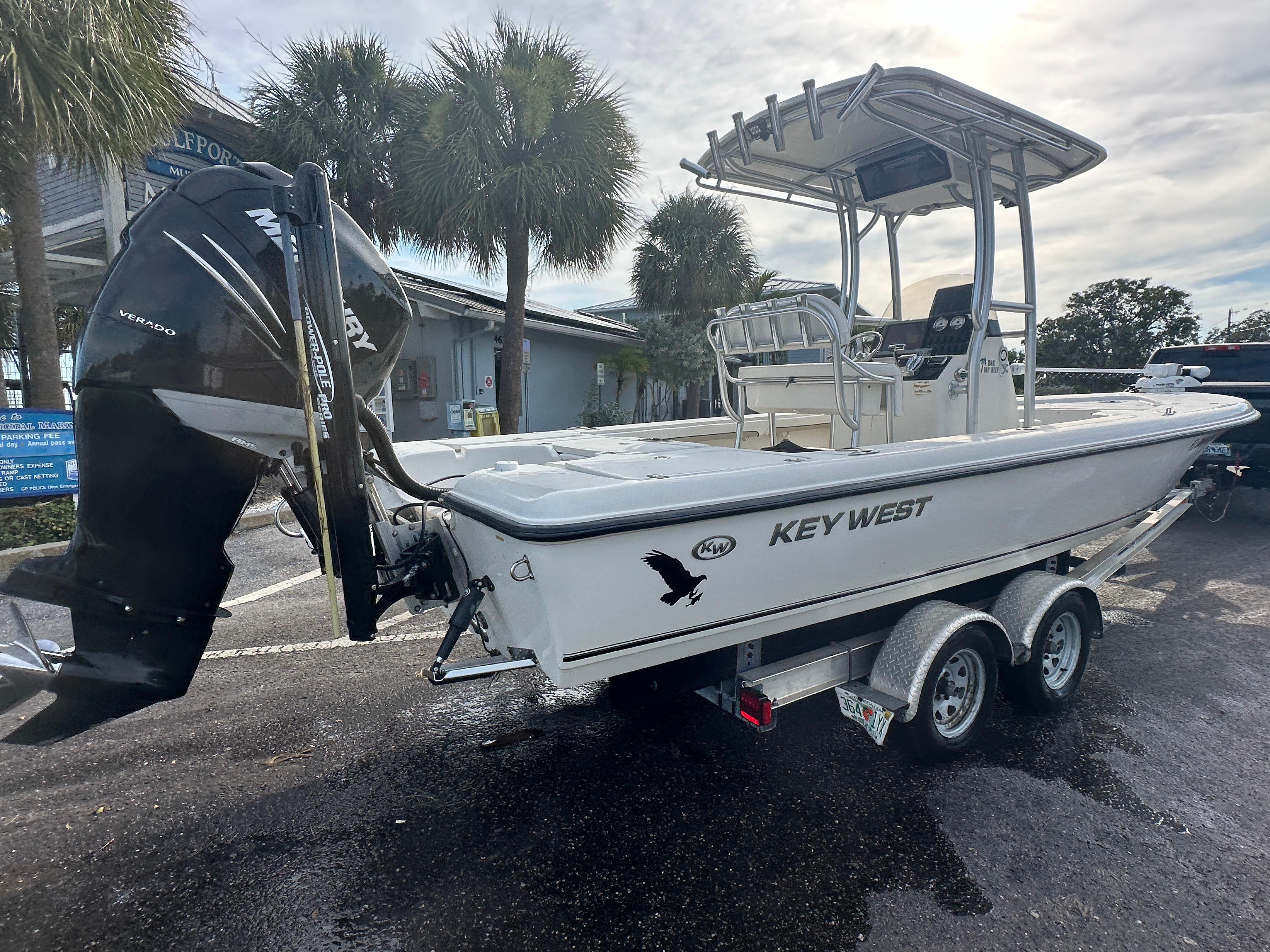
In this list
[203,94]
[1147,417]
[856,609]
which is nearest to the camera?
[856,609]

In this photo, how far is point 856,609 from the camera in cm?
270

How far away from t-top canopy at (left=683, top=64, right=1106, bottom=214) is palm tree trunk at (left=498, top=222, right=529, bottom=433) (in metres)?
6.87

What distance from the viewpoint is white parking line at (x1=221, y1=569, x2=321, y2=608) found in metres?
4.89

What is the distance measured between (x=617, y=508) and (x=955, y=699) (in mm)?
1892

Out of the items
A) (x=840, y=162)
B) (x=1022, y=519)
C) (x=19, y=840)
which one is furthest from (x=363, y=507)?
(x=840, y=162)

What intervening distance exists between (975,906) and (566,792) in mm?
1412

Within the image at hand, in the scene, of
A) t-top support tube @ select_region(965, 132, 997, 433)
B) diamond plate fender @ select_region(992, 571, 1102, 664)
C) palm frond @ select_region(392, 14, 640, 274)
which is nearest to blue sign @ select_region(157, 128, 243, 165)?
palm frond @ select_region(392, 14, 640, 274)

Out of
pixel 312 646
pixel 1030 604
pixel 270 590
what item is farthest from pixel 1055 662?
pixel 270 590

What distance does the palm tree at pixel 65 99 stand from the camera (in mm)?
5734

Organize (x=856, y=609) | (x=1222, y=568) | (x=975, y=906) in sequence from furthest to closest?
(x=1222, y=568) < (x=856, y=609) < (x=975, y=906)

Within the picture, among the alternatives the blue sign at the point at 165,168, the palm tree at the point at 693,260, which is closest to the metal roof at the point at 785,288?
the palm tree at the point at 693,260

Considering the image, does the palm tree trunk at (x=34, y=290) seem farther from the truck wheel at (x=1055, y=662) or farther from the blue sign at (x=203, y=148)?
the truck wheel at (x=1055, y=662)

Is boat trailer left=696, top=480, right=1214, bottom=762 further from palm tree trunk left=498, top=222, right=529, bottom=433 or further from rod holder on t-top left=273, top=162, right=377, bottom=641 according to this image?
palm tree trunk left=498, top=222, right=529, bottom=433

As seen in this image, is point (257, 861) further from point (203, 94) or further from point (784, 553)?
point (203, 94)
